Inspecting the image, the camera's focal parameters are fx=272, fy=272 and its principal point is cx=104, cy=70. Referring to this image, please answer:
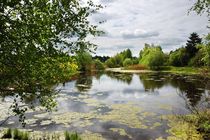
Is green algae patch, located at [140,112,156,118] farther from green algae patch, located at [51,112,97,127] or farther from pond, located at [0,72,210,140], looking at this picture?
green algae patch, located at [51,112,97,127]

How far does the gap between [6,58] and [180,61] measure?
7757 cm

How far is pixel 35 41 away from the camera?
633cm

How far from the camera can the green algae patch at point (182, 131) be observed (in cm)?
1464

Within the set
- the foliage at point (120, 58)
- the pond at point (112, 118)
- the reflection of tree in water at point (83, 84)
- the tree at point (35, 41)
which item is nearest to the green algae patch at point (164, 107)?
the pond at point (112, 118)

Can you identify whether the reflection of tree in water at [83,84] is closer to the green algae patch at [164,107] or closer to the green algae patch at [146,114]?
the green algae patch at [164,107]

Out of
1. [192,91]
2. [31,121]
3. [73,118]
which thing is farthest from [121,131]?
[192,91]

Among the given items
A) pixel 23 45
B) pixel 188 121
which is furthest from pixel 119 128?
pixel 23 45

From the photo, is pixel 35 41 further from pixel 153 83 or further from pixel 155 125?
pixel 153 83

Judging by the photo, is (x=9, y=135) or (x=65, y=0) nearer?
(x=65, y=0)

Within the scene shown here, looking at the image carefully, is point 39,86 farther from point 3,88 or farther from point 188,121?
point 188,121

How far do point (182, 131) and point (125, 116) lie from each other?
5348 mm

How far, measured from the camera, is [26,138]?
12.7 m

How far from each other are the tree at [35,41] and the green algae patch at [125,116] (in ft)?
36.4

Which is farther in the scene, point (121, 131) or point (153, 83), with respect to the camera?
point (153, 83)
